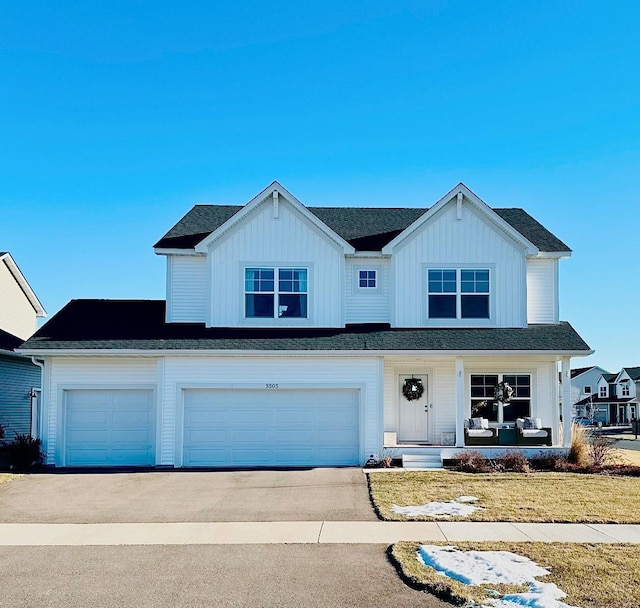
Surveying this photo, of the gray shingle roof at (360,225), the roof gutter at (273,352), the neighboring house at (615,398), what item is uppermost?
the gray shingle roof at (360,225)

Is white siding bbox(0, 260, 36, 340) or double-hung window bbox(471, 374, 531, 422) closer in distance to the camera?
double-hung window bbox(471, 374, 531, 422)

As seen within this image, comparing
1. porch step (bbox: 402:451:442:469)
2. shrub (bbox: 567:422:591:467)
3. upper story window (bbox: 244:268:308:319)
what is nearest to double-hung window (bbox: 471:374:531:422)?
shrub (bbox: 567:422:591:467)

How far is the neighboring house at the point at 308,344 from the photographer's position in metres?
20.0

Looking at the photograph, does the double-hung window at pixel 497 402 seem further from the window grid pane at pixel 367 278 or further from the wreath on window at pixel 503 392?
the window grid pane at pixel 367 278

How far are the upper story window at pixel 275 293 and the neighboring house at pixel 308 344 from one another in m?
0.04

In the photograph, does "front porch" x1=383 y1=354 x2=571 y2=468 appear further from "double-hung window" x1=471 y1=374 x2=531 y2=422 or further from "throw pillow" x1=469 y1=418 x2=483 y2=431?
"throw pillow" x1=469 y1=418 x2=483 y2=431

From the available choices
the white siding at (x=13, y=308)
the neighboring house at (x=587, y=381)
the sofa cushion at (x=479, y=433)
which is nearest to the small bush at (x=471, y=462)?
the sofa cushion at (x=479, y=433)

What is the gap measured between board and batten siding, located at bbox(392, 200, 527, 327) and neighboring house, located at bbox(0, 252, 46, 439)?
13.4 m

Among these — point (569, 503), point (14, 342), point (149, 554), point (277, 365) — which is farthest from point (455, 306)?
point (14, 342)

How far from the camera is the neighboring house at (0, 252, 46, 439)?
85.9 ft

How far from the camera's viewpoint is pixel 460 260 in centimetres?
2155

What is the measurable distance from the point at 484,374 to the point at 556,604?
15.2 m

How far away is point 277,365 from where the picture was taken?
792 inches

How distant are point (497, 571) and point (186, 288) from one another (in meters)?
15.0
